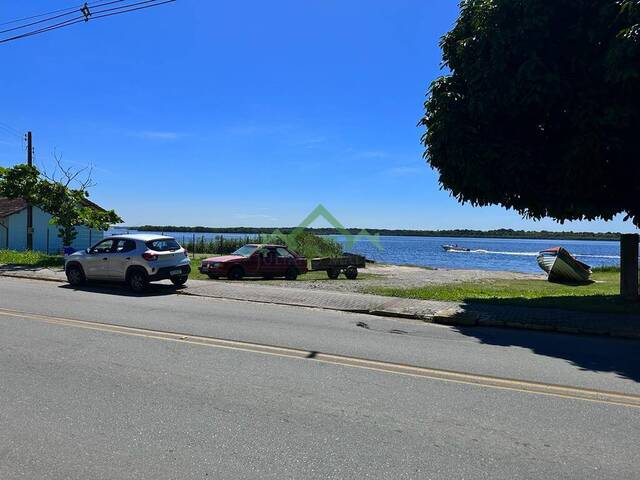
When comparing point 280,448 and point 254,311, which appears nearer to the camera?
point 280,448

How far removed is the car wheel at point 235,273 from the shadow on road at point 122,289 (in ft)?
11.8

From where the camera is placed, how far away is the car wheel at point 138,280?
14992 mm

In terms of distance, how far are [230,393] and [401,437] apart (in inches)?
75.7

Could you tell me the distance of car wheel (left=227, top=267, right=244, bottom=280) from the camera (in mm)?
20203

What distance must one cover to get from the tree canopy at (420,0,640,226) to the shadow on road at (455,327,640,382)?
3.72 meters

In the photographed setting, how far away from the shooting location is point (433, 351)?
7895 mm

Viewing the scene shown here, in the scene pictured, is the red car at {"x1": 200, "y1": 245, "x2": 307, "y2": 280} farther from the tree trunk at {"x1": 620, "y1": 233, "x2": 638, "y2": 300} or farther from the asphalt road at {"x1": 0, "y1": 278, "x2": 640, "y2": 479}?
the tree trunk at {"x1": 620, "y1": 233, "x2": 638, "y2": 300}

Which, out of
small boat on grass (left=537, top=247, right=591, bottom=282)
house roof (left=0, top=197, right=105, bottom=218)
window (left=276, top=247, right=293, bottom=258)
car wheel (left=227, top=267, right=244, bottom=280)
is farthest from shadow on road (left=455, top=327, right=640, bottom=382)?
house roof (left=0, top=197, right=105, bottom=218)

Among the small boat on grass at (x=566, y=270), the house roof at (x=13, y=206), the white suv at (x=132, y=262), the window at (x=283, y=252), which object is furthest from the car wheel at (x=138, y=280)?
the house roof at (x=13, y=206)

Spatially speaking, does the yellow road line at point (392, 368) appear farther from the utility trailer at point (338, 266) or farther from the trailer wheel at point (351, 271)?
the trailer wheel at point (351, 271)

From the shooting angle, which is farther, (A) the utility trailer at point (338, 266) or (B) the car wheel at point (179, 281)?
(A) the utility trailer at point (338, 266)

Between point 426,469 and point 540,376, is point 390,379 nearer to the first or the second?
point 540,376

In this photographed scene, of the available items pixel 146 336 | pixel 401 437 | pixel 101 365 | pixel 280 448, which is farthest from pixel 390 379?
pixel 146 336

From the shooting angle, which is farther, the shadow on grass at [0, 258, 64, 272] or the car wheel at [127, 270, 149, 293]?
the shadow on grass at [0, 258, 64, 272]
